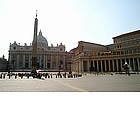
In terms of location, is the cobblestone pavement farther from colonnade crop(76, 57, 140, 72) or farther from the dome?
the dome

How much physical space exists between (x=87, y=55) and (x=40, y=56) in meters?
19.1

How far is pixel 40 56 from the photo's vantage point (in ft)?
187

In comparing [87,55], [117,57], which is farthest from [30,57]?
[117,57]

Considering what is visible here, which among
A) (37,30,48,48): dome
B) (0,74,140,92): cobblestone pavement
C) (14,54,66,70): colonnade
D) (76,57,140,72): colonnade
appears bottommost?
(0,74,140,92): cobblestone pavement

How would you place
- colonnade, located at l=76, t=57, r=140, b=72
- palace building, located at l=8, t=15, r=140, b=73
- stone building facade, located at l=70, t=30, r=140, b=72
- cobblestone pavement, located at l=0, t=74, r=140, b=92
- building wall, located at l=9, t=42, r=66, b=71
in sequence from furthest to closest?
building wall, located at l=9, t=42, r=66, b=71 → palace building, located at l=8, t=15, r=140, b=73 → stone building facade, located at l=70, t=30, r=140, b=72 → colonnade, located at l=76, t=57, r=140, b=72 → cobblestone pavement, located at l=0, t=74, r=140, b=92

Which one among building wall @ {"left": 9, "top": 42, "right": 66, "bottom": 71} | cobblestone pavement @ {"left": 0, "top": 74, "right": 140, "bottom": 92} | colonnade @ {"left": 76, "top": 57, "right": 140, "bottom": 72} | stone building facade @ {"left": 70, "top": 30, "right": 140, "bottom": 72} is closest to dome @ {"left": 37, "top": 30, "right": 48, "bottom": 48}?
building wall @ {"left": 9, "top": 42, "right": 66, "bottom": 71}

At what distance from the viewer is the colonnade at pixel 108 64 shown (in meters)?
35.7

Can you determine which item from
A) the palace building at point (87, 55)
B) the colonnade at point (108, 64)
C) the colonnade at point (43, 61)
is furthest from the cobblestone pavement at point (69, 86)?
the colonnade at point (43, 61)

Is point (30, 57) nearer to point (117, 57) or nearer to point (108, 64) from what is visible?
point (108, 64)

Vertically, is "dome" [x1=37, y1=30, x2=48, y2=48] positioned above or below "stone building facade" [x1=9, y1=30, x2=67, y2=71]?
above

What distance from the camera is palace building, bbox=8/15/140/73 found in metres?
37.8

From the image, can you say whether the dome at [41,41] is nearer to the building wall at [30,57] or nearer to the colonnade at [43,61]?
the building wall at [30,57]
